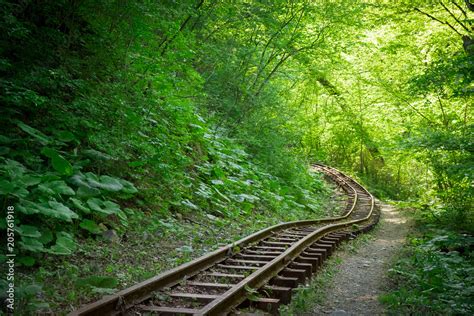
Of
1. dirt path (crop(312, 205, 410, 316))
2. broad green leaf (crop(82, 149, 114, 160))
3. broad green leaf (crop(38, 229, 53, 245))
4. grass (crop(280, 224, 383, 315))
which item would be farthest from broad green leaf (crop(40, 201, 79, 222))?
dirt path (crop(312, 205, 410, 316))

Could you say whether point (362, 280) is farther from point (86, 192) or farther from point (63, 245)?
point (63, 245)

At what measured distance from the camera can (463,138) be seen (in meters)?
10.1

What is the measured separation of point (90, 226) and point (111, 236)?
372 millimetres

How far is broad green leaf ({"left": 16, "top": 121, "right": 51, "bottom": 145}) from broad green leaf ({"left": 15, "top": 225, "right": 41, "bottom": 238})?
1646 millimetres

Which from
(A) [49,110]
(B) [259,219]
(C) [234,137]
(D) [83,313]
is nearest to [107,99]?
(A) [49,110]

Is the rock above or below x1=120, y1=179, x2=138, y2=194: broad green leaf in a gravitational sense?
below

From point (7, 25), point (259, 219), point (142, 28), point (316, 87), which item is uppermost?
point (316, 87)

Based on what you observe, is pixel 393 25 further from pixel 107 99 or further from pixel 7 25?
pixel 7 25

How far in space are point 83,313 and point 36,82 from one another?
4180mm

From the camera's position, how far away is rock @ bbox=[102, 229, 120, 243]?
6.09m

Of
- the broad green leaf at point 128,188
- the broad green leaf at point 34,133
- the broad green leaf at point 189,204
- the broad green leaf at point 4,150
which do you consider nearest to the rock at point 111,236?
the broad green leaf at point 128,188

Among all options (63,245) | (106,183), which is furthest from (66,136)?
(63,245)

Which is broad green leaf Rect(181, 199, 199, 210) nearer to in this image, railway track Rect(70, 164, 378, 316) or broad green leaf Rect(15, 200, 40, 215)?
railway track Rect(70, 164, 378, 316)

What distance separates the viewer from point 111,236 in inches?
242
